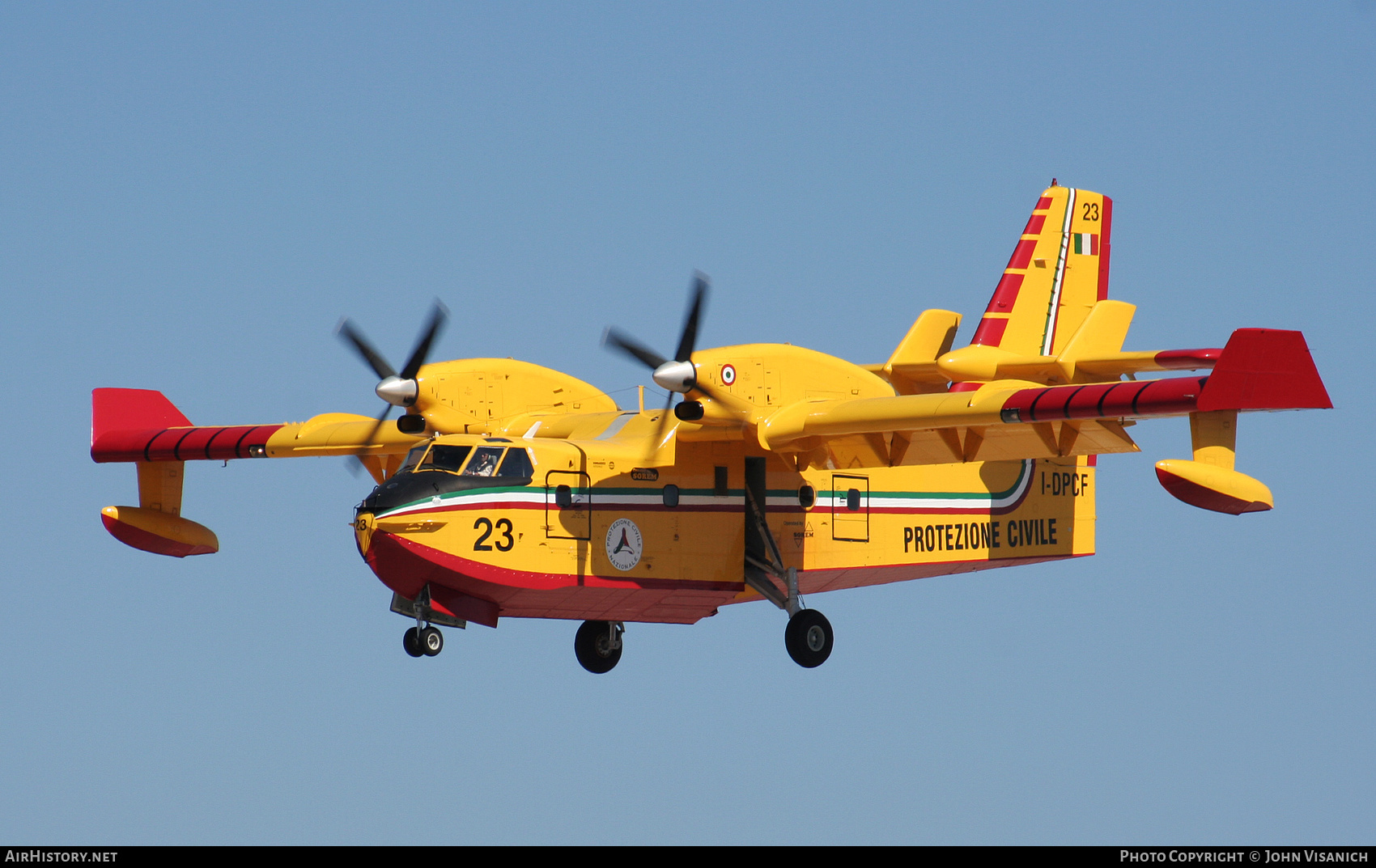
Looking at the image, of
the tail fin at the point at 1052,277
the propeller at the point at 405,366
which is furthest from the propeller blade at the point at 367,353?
the tail fin at the point at 1052,277

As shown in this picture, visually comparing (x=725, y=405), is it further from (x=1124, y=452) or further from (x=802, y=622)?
(x=1124, y=452)

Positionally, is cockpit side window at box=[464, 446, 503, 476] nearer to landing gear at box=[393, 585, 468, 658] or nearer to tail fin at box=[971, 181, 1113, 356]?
landing gear at box=[393, 585, 468, 658]

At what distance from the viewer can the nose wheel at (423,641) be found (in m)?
22.9

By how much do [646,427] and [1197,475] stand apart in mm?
7474

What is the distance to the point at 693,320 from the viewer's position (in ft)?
76.7

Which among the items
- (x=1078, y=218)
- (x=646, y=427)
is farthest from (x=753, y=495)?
(x=1078, y=218)

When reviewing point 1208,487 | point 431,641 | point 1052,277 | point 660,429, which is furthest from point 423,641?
point 1052,277

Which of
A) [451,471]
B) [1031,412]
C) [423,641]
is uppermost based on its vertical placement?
[1031,412]

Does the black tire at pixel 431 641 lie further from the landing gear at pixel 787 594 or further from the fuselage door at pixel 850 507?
the fuselage door at pixel 850 507

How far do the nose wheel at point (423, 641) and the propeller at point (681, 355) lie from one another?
4.13m

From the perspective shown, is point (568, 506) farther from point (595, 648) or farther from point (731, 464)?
point (595, 648)

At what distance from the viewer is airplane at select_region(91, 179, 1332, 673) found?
22.3m

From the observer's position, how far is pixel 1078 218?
30.5 meters

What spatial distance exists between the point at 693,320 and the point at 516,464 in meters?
2.84
